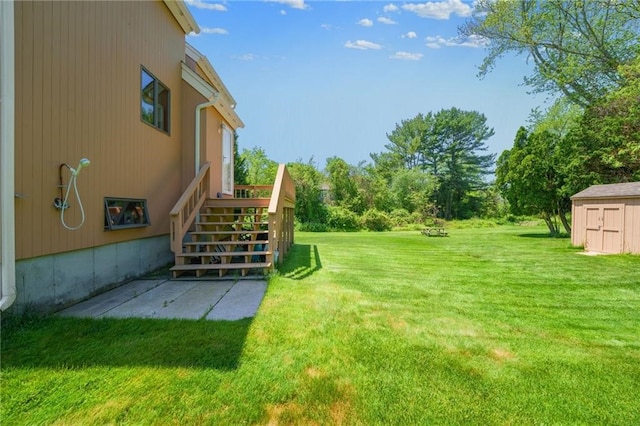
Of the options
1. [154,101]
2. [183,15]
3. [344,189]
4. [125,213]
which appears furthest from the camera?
[344,189]

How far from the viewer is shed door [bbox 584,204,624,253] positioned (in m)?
10.0

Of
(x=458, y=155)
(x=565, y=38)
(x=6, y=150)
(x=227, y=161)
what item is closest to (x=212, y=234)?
(x=6, y=150)

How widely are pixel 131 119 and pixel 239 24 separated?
782 cm

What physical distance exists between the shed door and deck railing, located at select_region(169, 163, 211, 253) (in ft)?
40.5

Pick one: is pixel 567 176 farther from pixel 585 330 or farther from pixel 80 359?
pixel 80 359

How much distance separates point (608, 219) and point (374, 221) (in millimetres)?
15291

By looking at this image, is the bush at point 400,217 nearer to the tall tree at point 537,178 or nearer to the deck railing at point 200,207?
the tall tree at point 537,178

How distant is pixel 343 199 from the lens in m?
25.9


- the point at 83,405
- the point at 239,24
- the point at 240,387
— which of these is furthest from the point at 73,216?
the point at 239,24

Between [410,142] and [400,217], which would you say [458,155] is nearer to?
[410,142]

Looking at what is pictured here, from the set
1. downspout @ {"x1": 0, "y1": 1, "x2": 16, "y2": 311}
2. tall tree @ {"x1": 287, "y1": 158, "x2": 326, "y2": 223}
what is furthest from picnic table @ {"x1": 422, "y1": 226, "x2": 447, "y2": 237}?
downspout @ {"x1": 0, "y1": 1, "x2": 16, "y2": 311}

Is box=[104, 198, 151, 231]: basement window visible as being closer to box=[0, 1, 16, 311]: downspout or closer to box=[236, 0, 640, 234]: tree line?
box=[0, 1, 16, 311]: downspout

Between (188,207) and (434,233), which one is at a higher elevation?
(188,207)

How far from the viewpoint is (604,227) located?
34.7 ft
